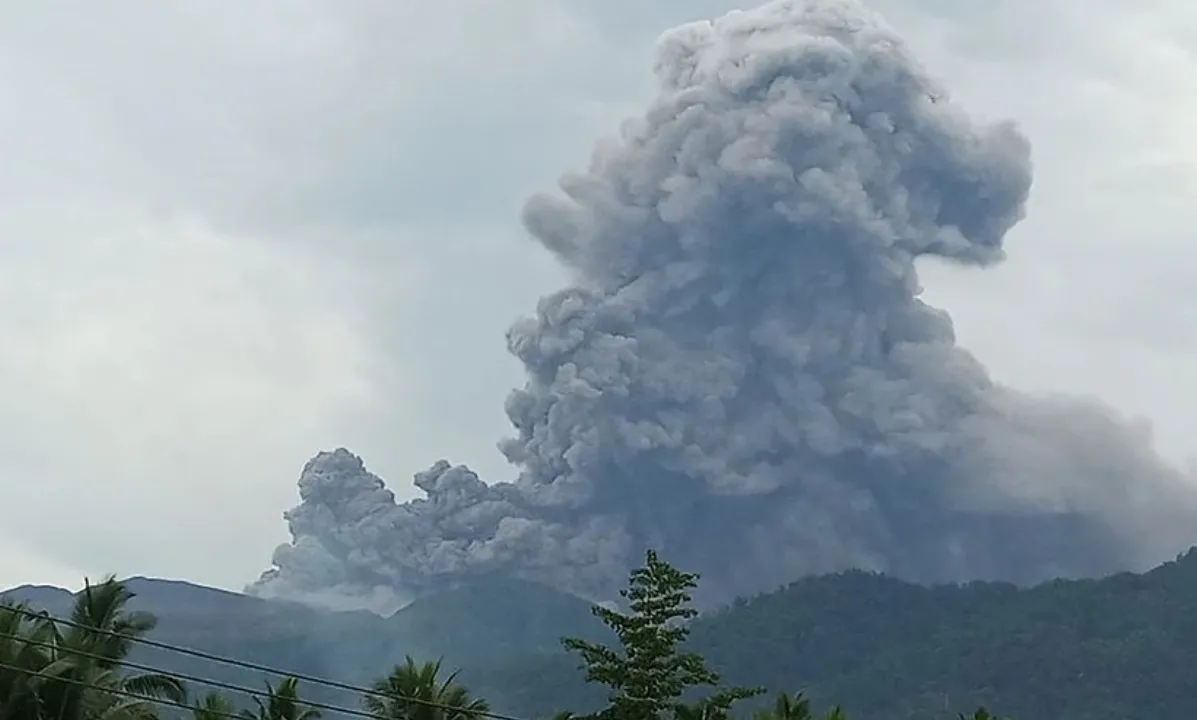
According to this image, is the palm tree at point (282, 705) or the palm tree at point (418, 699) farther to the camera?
the palm tree at point (418, 699)

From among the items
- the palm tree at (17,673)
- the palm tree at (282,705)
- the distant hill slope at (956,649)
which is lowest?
the palm tree at (17,673)

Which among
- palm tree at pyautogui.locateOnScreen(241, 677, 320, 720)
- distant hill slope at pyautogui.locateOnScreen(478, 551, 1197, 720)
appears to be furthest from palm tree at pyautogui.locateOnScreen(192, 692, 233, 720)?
distant hill slope at pyautogui.locateOnScreen(478, 551, 1197, 720)

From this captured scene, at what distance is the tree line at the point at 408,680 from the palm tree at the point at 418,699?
0.8 inches

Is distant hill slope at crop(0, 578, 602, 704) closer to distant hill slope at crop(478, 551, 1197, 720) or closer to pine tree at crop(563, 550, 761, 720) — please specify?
distant hill slope at crop(478, 551, 1197, 720)

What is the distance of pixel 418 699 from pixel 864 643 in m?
137

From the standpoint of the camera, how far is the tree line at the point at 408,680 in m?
24.9

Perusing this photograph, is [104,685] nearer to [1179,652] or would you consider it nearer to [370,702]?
[370,702]

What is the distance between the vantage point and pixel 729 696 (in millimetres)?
26094

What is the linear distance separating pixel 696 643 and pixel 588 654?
132023 millimetres

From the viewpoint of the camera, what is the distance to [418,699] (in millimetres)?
28625

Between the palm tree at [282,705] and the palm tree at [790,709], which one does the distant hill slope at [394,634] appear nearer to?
the palm tree at [790,709]

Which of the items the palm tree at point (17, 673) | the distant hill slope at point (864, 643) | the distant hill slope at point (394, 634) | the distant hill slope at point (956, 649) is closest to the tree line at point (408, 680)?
the palm tree at point (17, 673)

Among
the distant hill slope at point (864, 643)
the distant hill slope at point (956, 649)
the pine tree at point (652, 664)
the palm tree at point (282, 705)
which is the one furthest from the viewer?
the distant hill slope at point (864, 643)

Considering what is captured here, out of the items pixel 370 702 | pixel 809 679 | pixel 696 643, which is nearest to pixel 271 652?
pixel 696 643
